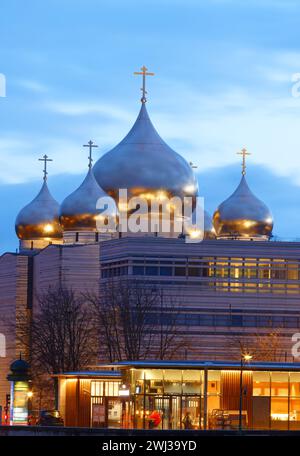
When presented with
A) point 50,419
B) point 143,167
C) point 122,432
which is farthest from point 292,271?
point 122,432

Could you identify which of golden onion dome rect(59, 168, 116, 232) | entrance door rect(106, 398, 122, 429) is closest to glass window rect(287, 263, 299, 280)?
golden onion dome rect(59, 168, 116, 232)

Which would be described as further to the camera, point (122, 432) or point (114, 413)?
point (114, 413)

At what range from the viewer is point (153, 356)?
120438mm

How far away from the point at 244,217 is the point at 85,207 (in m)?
10.9

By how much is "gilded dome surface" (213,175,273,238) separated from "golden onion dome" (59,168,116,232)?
29.1ft

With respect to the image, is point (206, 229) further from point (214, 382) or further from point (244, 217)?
point (214, 382)

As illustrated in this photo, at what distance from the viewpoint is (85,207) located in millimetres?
129625

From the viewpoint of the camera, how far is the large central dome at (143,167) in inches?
4990

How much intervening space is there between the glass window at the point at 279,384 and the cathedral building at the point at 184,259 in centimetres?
3233

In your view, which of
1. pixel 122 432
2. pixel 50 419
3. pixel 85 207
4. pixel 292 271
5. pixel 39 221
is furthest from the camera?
pixel 39 221

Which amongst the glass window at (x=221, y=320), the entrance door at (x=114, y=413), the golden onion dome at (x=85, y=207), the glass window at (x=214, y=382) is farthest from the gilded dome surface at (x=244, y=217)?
the glass window at (x=214, y=382)

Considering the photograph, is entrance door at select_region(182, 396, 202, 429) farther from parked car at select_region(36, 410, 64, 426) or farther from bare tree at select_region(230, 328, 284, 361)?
bare tree at select_region(230, 328, 284, 361)

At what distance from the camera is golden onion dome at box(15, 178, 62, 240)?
5468 inches
